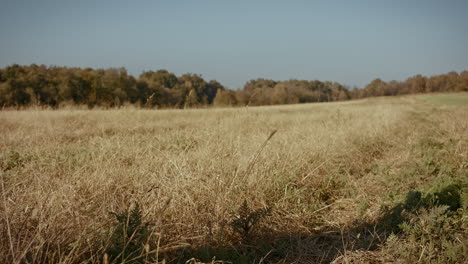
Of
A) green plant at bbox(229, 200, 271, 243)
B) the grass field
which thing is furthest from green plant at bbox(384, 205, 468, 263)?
green plant at bbox(229, 200, 271, 243)

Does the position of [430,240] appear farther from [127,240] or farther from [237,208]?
[127,240]

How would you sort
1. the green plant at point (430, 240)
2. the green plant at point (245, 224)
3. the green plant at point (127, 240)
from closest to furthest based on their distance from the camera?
the green plant at point (127, 240)
the green plant at point (430, 240)
the green plant at point (245, 224)

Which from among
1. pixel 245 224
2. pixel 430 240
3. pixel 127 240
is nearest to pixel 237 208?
pixel 245 224

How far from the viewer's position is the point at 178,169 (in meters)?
2.71

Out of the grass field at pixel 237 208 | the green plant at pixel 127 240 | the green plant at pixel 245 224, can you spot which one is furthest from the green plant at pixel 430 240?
the green plant at pixel 127 240

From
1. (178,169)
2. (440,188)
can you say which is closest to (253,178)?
(178,169)

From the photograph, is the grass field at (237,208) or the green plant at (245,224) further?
the green plant at (245,224)

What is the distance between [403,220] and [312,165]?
136 centimetres

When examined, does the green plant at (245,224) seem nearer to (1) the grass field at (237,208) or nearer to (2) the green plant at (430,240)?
(1) the grass field at (237,208)

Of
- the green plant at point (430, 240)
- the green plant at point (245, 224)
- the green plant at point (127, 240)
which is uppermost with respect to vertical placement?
the green plant at point (127, 240)

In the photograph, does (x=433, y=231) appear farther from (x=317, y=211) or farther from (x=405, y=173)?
(x=405, y=173)

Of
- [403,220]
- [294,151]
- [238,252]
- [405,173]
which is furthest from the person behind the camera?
[294,151]

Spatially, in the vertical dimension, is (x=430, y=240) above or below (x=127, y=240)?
below

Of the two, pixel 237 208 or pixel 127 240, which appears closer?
pixel 127 240
